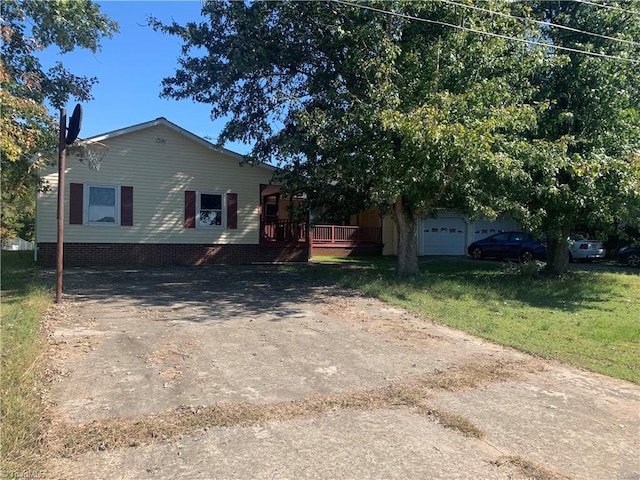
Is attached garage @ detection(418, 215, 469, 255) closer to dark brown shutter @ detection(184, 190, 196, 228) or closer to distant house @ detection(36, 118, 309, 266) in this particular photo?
distant house @ detection(36, 118, 309, 266)

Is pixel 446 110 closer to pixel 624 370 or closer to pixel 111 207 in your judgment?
pixel 624 370

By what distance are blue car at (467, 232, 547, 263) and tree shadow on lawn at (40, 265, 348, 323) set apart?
12636 millimetres

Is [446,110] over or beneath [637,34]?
beneath

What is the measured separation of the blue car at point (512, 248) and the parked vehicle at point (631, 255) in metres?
3.22

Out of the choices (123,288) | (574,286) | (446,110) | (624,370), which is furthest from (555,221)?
(123,288)

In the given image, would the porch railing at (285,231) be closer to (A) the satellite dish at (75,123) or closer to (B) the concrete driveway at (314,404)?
(A) the satellite dish at (75,123)

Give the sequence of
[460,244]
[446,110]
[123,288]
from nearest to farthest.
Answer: [446,110] → [123,288] → [460,244]

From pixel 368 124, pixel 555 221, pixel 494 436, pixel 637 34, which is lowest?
pixel 494 436

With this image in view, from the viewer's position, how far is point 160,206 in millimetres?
18422

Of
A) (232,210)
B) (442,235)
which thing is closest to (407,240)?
(232,210)

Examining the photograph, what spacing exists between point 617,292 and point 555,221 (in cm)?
276

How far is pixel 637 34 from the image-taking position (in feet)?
44.7

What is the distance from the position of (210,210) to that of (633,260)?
1804cm

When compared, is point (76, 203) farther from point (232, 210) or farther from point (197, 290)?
point (197, 290)
